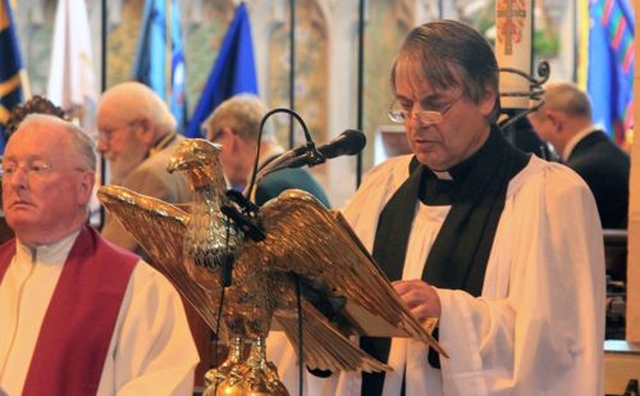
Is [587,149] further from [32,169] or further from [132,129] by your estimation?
[32,169]

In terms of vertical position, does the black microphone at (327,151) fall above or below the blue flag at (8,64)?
below

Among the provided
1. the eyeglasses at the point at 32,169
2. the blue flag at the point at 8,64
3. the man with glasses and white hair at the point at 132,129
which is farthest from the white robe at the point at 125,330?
the blue flag at the point at 8,64

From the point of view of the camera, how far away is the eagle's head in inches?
125

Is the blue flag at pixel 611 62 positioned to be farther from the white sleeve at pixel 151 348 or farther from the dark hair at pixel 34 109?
the white sleeve at pixel 151 348

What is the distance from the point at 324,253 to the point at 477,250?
66 cm

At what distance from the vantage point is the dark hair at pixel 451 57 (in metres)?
3.75

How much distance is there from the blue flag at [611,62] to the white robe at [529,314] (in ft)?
25.6

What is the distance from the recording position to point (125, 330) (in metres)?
4.56

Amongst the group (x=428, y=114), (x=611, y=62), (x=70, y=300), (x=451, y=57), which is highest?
(x=611, y=62)

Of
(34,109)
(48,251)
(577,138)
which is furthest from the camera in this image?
(577,138)

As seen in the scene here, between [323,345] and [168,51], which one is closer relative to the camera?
[323,345]

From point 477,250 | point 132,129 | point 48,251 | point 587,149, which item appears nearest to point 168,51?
point 587,149

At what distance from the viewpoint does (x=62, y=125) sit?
4582mm

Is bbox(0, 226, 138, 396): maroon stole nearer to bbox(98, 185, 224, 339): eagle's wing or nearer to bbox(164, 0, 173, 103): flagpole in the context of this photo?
bbox(98, 185, 224, 339): eagle's wing
